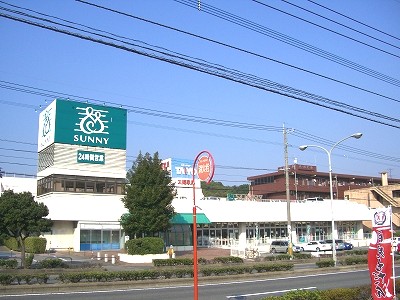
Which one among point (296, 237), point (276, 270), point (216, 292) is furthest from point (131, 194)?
point (296, 237)

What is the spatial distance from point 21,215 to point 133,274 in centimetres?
916

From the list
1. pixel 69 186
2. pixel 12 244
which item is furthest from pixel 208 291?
pixel 12 244

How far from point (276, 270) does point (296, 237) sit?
35143mm

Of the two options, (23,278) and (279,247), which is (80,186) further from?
(23,278)

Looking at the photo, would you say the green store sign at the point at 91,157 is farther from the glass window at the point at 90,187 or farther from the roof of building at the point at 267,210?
the roof of building at the point at 267,210

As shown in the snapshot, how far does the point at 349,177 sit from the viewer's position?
100375 mm

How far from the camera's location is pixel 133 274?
74.9 ft

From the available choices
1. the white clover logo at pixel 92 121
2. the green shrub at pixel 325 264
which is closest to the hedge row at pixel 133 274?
the green shrub at pixel 325 264

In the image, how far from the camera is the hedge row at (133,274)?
2083cm

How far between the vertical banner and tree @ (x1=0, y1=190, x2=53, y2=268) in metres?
22.0

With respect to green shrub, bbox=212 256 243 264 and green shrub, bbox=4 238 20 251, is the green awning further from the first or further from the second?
green shrub, bbox=212 256 243 264

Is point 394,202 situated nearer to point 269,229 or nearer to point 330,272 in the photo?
point 269,229

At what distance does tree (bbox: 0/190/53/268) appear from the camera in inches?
1084

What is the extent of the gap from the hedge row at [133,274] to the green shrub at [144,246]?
12.5 metres
